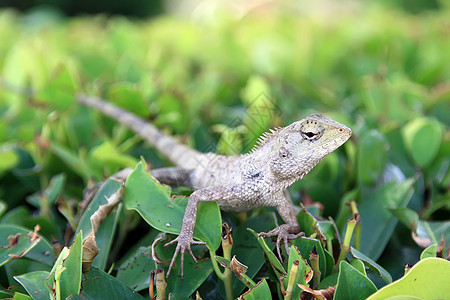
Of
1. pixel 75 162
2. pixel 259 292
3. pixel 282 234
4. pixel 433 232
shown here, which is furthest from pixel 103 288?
pixel 433 232

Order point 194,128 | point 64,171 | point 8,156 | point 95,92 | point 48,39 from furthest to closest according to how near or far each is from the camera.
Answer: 1. point 48,39
2. point 95,92
3. point 194,128
4. point 64,171
5. point 8,156

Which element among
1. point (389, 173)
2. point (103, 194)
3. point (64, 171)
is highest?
point (103, 194)

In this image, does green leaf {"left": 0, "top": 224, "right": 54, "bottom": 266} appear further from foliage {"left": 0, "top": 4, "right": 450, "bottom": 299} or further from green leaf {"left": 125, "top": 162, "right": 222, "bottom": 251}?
green leaf {"left": 125, "top": 162, "right": 222, "bottom": 251}

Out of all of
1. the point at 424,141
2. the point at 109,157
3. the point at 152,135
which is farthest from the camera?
the point at 152,135

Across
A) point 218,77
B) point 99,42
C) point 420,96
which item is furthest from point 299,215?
point 99,42

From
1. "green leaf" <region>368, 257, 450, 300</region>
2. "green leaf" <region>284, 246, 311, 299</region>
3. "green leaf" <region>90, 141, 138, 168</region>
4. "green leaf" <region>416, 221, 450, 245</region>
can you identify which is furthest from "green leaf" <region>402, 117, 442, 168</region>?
"green leaf" <region>90, 141, 138, 168</region>

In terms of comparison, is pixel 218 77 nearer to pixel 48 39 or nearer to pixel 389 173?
pixel 389 173

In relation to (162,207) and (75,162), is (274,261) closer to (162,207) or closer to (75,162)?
(162,207)
